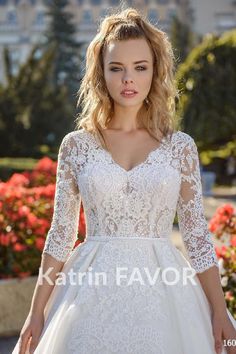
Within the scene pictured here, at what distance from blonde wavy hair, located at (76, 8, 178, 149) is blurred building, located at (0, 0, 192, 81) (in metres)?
62.3

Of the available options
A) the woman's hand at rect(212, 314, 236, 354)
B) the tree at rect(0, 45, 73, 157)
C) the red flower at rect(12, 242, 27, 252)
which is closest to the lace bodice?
the woman's hand at rect(212, 314, 236, 354)

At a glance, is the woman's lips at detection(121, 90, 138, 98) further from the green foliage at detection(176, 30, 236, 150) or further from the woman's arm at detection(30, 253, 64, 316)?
the green foliage at detection(176, 30, 236, 150)

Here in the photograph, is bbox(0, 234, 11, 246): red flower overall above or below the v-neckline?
below

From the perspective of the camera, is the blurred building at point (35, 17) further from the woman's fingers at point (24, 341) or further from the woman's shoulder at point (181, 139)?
the woman's fingers at point (24, 341)

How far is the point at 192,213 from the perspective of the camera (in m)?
2.42

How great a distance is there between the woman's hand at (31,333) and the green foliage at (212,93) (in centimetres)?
2119

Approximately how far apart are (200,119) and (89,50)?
827 inches

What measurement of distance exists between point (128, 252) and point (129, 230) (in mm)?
71

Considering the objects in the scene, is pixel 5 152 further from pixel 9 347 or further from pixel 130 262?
pixel 130 262

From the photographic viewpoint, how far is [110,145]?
249 cm

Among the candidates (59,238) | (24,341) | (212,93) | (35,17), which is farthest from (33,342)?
(35,17)

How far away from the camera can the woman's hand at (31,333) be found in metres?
2.31

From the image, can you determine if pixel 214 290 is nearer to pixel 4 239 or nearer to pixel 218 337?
pixel 218 337

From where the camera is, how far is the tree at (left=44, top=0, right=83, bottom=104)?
4344 cm
